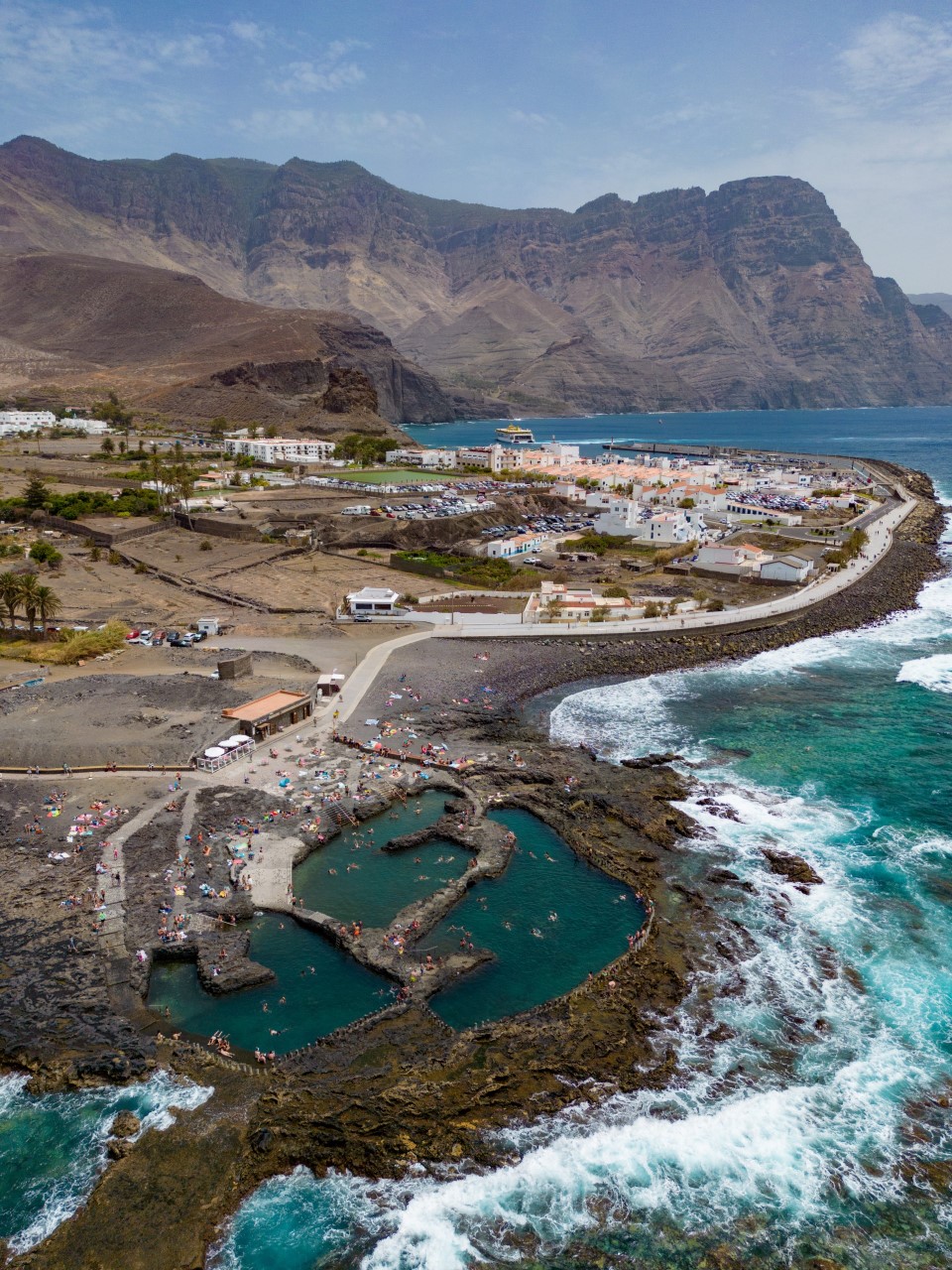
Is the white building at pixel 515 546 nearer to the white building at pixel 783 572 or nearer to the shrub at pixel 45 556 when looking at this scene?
the white building at pixel 783 572

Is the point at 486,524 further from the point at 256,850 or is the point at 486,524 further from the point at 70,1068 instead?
the point at 70,1068

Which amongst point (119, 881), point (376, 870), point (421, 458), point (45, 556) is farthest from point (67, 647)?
point (421, 458)

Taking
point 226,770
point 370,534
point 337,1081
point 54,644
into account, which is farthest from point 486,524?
point 337,1081

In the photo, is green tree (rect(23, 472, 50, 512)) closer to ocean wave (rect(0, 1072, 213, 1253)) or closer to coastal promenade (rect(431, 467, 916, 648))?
coastal promenade (rect(431, 467, 916, 648))

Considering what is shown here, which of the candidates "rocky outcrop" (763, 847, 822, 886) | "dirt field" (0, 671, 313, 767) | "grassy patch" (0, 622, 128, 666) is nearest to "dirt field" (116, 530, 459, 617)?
"grassy patch" (0, 622, 128, 666)

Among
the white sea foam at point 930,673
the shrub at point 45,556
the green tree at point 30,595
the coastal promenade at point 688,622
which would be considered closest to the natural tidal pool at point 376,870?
the coastal promenade at point 688,622

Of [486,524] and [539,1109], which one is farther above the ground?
[486,524]
